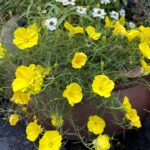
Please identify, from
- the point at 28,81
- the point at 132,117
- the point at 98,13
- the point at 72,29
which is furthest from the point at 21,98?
the point at 98,13

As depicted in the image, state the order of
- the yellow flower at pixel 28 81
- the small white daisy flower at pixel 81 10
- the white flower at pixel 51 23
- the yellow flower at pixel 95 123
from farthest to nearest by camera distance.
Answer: the small white daisy flower at pixel 81 10, the white flower at pixel 51 23, the yellow flower at pixel 95 123, the yellow flower at pixel 28 81

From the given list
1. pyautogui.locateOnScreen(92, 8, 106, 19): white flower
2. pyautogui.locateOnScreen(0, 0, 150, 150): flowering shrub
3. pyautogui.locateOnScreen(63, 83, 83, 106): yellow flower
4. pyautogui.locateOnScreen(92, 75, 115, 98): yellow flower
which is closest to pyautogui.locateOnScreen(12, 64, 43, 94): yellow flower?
pyautogui.locateOnScreen(0, 0, 150, 150): flowering shrub

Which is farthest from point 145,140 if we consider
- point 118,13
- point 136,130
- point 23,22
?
point 23,22

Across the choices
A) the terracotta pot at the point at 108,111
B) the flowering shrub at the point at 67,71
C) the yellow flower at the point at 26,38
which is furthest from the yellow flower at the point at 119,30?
the yellow flower at the point at 26,38

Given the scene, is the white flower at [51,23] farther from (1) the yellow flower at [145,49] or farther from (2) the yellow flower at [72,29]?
(1) the yellow flower at [145,49]

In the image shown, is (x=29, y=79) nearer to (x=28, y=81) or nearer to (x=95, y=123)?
(x=28, y=81)

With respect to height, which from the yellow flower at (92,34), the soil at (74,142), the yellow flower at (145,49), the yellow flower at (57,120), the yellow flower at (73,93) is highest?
the yellow flower at (92,34)

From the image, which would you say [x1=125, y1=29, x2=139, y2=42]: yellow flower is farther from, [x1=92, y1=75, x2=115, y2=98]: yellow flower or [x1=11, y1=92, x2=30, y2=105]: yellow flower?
[x1=11, y1=92, x2=30, y2=105]: yellow flower
